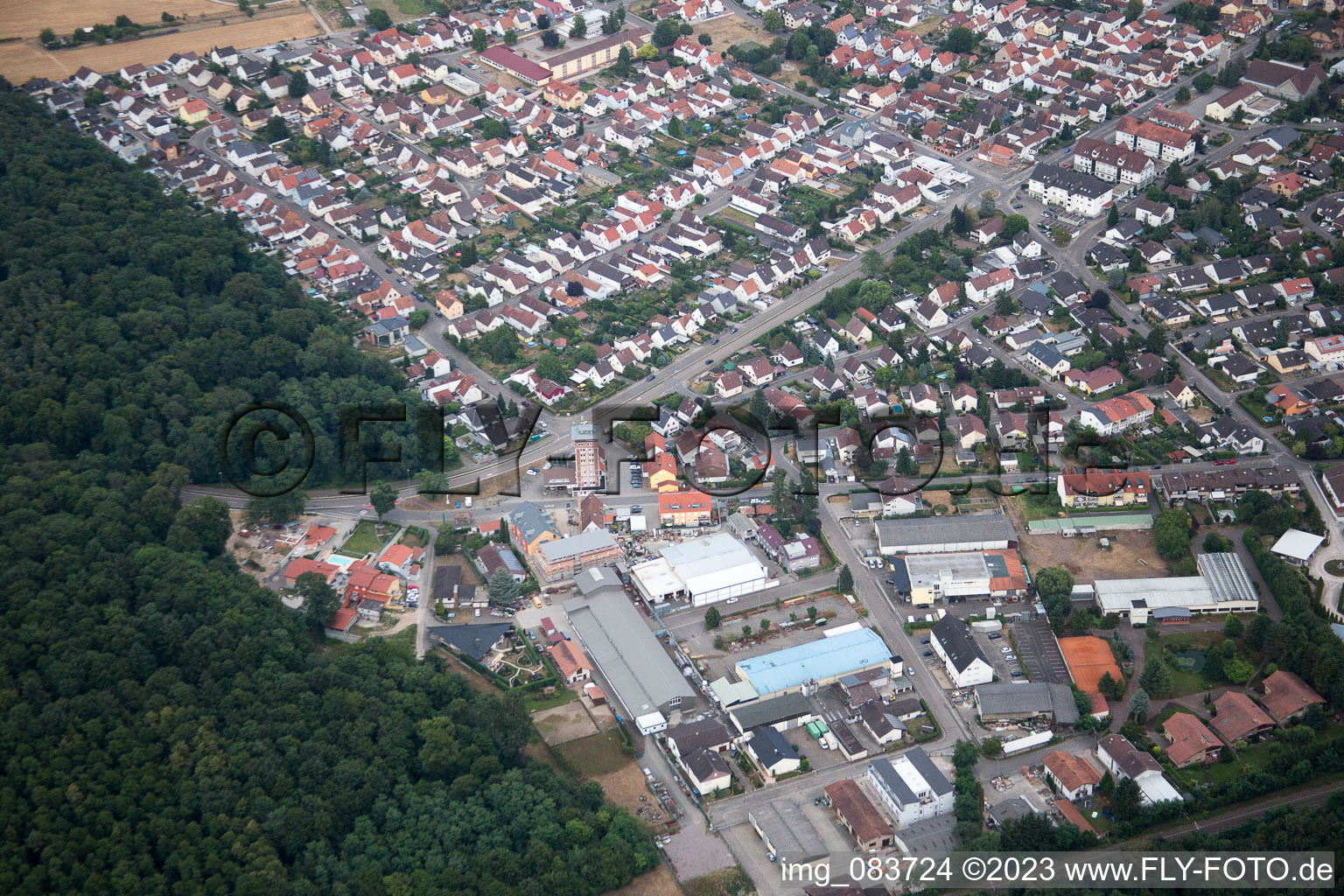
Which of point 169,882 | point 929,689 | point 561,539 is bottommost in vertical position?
point 169,882

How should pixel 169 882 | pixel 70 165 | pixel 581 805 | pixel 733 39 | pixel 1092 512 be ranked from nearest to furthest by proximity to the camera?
pixel 169 882
pixel 581 805
pixel 1092 512
pixel 70 165
pixel 733 39

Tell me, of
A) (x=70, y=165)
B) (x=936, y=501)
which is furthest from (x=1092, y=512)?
(x=70, y=165)

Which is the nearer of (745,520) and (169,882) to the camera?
(169,882)

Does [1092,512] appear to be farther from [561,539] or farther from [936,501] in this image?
[561,539]

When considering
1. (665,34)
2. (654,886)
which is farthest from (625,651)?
(665,34)

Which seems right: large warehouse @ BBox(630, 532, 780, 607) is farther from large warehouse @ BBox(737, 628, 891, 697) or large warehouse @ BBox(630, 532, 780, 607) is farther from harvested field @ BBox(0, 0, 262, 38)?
harvested field @ BBox(0, 0, 262, 38)

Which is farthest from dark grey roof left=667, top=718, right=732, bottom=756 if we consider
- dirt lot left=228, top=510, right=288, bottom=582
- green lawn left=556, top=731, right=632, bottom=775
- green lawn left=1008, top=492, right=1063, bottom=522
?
dirt lot left=228, top=510, right=288, bottom=582

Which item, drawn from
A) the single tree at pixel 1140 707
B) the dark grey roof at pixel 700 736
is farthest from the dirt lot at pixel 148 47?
the single tree at pixel 1140 707
